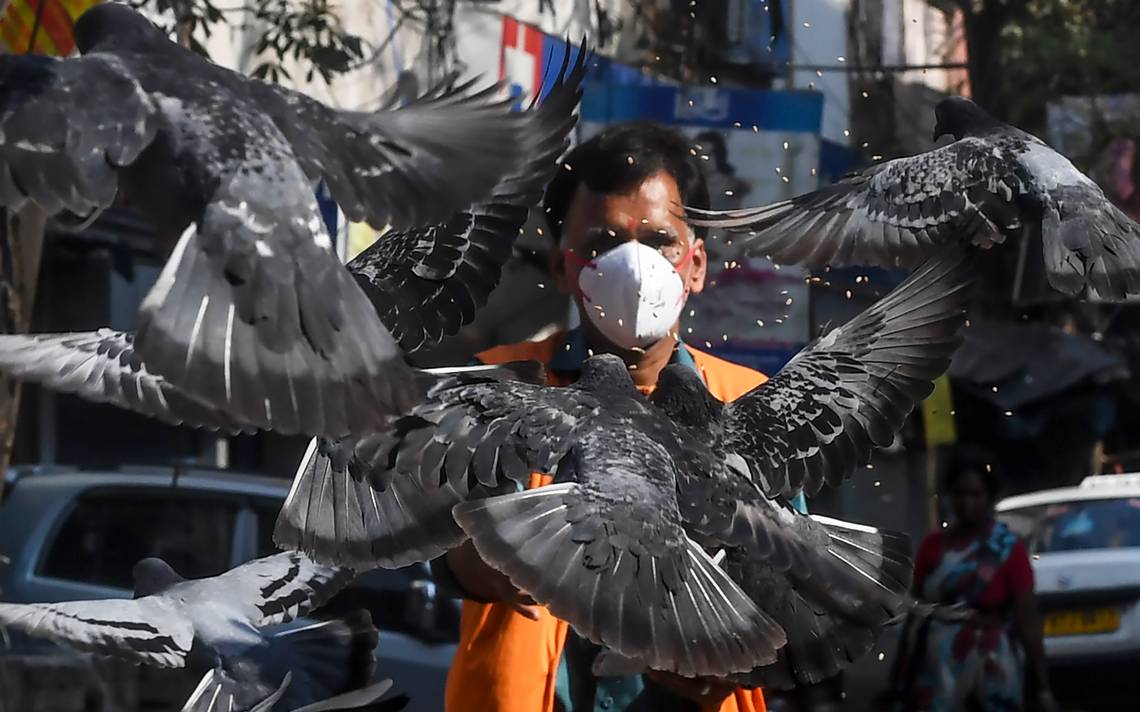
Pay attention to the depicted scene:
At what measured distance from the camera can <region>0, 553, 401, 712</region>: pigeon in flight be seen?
2395 mm

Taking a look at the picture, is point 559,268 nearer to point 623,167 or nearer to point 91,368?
point 623,167

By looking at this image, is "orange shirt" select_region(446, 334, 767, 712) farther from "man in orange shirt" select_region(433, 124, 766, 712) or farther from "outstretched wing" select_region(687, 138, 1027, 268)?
"outstretched wing" select_region(687, 138, 1027, 268)

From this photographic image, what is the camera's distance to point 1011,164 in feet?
8.27

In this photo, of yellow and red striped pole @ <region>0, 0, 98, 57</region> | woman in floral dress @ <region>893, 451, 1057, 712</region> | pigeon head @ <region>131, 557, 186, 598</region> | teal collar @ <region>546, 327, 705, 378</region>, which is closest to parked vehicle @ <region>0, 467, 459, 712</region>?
woman in floral dress @ <region>893, 451, 1057, 712</region>

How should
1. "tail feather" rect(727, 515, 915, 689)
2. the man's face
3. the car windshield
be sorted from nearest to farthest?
"tail feather" rect(727, 515, 915, 689), the man's face, the car windshield

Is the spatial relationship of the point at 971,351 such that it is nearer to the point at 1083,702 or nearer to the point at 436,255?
the point at 1083,702

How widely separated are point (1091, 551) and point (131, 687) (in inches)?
184

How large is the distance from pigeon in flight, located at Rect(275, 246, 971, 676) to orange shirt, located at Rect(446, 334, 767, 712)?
0.25m

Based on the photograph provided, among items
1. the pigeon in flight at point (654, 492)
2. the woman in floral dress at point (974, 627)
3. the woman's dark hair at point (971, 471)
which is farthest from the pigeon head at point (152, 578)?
the woman's dark hair at point (971, 471)

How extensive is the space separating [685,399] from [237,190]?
2.08 ft

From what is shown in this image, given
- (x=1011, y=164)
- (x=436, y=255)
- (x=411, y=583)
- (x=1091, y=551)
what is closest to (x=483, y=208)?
(x=436, y=255)

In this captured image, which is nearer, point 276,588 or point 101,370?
point 101,370

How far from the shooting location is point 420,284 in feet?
7.68

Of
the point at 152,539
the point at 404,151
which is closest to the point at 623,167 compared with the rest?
the point at 404,151
